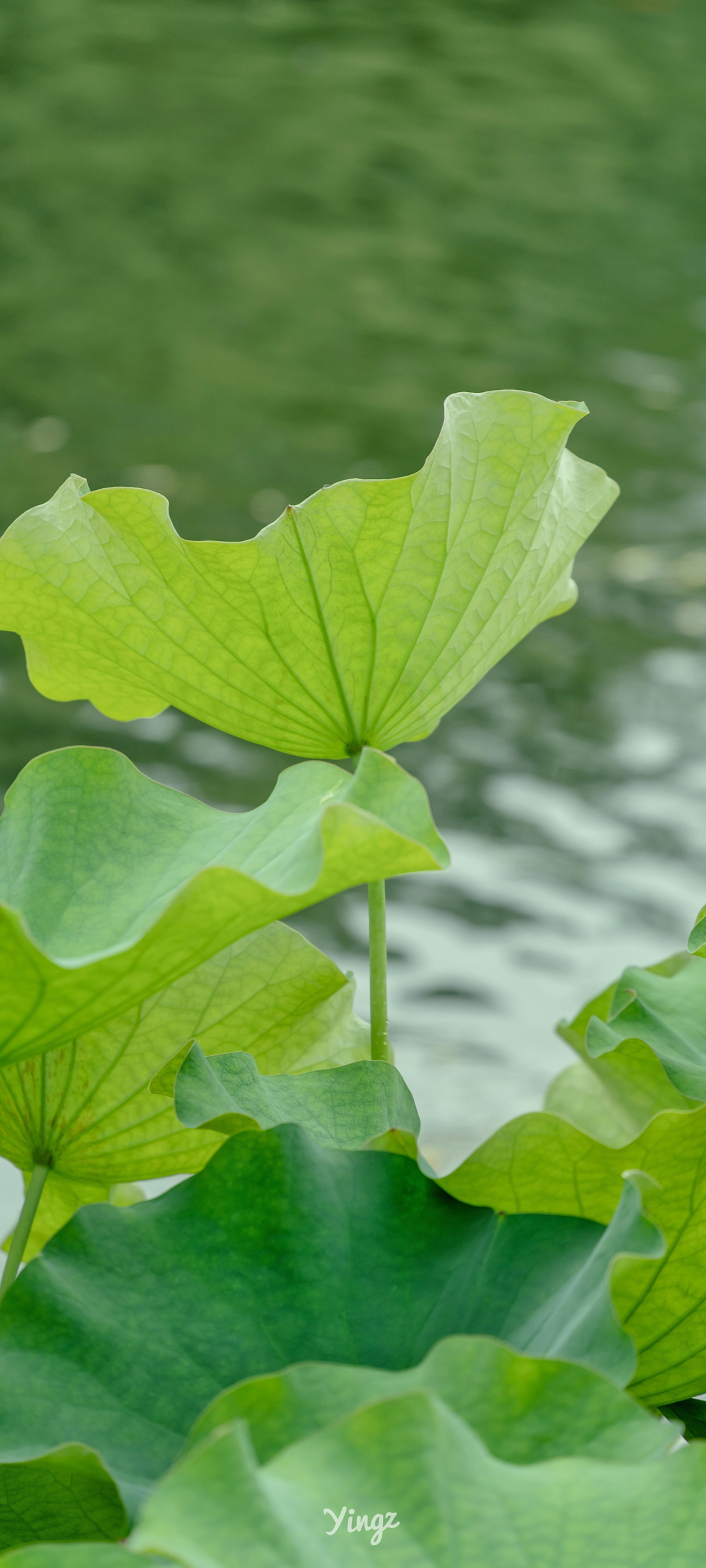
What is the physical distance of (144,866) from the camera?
290 millimetres

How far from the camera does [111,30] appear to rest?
481 centimetres

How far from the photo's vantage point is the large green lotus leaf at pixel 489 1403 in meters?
0.19

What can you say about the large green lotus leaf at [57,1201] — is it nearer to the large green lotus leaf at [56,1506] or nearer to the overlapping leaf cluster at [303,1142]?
the overlapping leaf cluster at [303,1142]

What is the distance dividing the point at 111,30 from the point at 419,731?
5.10 m

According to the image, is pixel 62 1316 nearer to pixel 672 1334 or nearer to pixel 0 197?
pixel 672 1334

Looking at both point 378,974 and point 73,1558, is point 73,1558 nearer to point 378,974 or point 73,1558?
point 73,1558

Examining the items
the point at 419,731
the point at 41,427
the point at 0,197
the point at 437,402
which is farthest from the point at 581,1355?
the point at 0,197

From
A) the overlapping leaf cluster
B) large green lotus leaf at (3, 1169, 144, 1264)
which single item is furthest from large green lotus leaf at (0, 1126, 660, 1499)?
large green lotus leaf at (3, 1169, 144, 1264)

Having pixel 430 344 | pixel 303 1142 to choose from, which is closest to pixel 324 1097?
pixel 303 1142

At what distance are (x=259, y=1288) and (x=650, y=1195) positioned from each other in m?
0.07

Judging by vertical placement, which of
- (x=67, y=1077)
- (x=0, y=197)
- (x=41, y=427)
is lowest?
(x=41, y=427)

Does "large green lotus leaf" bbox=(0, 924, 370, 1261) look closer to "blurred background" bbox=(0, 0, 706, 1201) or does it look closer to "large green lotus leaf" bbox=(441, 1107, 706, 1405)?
"large green lotus leaf" bbox=(441, 1107, 706, 1405)

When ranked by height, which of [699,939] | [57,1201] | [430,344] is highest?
[699,939]
